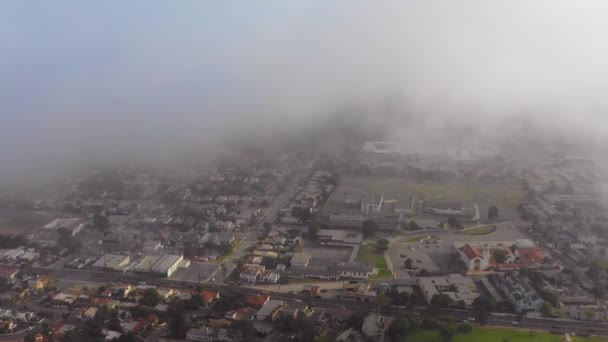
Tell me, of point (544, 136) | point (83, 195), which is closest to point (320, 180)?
point (83, 195)

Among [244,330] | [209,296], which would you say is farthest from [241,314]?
[209,296]

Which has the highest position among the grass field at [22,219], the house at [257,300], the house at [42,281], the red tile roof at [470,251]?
the red tile roof at [470,251]

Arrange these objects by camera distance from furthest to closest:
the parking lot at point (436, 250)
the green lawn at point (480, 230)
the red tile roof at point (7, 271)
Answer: the green lawn at point (480, 230) → the parking lot at point (436, 250) → the red tile roof at point (7, 271)

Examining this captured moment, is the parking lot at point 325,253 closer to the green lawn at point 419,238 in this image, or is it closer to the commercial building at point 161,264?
the green lawn at point 419,238

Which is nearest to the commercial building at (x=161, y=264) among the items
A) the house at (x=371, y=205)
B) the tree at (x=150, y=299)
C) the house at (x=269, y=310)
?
the tree at (x=150, y=299)

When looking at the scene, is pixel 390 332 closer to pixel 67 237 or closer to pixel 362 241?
pixel 362 241

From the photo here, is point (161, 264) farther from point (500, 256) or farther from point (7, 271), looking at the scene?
point (500, 256)

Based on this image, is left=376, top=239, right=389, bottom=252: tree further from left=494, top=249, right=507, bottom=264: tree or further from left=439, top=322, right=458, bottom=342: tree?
left=439, top=322, right=458, bottom=342: tree
